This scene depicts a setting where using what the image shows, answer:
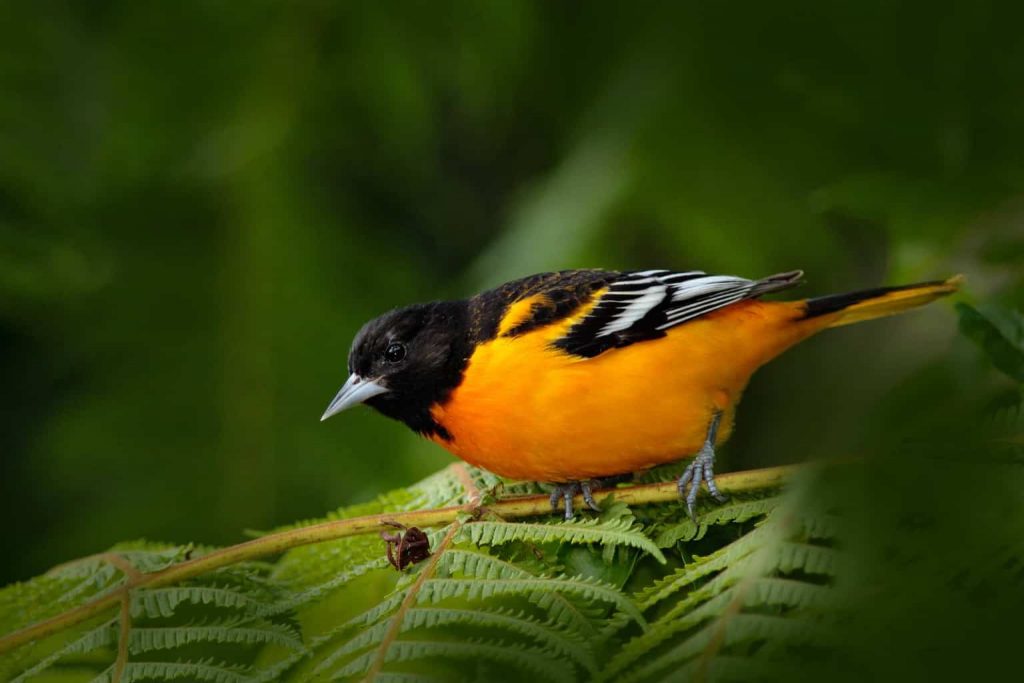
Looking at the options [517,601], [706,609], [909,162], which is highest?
[909,162]

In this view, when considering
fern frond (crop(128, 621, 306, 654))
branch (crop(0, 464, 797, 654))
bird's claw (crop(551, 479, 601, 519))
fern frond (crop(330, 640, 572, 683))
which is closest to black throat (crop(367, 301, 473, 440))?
bird's claw (crop(551, 479, 601, 519))

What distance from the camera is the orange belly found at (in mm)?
2859

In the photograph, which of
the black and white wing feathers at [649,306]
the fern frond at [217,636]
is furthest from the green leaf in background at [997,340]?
the fern frond at [217,636]

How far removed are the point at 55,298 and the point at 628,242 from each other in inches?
96.3

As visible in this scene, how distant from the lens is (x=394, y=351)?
3.37m

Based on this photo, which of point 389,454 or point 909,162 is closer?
point 909,162

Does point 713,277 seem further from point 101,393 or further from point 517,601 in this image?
point 101,393

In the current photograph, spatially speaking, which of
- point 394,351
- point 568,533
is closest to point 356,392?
point 394,351

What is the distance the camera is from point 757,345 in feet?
10.9

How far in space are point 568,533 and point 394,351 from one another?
53.1 inches

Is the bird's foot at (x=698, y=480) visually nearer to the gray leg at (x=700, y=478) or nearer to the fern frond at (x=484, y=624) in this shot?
the gray leg at (x=700, y=478)

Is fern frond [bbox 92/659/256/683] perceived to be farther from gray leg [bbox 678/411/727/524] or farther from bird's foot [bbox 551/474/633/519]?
gray leg [bbox 678/411/727/524]

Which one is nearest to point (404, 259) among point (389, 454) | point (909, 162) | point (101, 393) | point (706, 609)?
point (389, 454)

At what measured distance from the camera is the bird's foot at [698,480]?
7.45 ft
